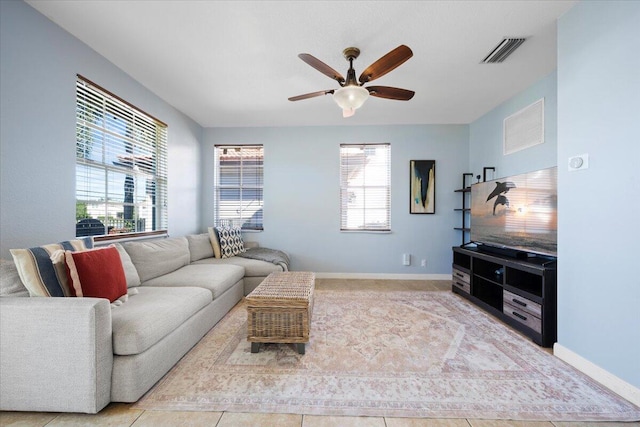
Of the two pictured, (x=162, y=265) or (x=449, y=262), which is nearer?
(x=162, y=265)

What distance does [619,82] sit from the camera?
62.6 inches

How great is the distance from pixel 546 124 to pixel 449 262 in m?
2.37

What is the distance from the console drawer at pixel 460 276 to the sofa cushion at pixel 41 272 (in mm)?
3895

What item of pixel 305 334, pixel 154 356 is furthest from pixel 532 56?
pixel 154 356

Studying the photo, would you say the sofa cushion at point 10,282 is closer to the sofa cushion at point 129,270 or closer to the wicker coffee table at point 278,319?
the sofa cushion at point 129,270

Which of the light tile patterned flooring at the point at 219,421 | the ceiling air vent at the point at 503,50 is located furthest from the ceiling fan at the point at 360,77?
the light tile patterned flooring at the point at 219,421

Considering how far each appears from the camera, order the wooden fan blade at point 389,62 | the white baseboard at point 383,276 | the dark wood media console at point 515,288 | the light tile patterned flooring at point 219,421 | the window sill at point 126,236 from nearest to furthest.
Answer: the light tile patterned flooring at point 219,421
the wooden fan blade at point 389,62
the dark wood media console at point 515,288
the window sill at point 126,236
the white baseboard at point 383,276

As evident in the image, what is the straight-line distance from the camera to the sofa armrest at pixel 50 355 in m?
1.35

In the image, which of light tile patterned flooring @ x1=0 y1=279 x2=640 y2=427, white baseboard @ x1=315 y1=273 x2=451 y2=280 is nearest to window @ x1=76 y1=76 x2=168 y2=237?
light tile patterned flooring @ x1=0 y1=279 x2=640 y2=427

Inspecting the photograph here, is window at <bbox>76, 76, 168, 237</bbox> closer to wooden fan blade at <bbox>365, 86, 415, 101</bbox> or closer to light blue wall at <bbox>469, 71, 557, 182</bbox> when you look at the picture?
wooden fan blade at <bbox>365, 86, 415, 101</bbox>

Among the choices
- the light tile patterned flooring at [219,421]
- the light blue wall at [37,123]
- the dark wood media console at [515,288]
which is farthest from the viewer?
the dark wood media console at [515,288]

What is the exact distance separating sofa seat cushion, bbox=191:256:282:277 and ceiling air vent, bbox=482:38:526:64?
332 cm

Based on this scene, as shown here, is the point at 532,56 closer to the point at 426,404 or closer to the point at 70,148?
the point at 426,404

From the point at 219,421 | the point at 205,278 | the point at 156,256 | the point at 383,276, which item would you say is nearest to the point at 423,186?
the point at 383,276
